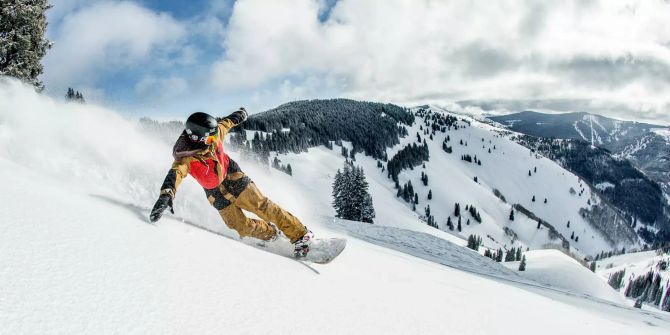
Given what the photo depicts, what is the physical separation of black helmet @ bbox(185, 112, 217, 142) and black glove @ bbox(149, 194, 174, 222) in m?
1.17

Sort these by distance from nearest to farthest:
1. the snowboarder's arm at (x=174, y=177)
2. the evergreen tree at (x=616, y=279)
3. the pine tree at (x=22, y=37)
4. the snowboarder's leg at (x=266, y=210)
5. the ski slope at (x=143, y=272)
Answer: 1. the ski slope at (x=143, y=272)
2. the snowboarder's arm at (x=174, y=177)
3. the snowboarder's leg at (x=266, y=210)
4. the pine tree at (x=22, y=37)
5. the evergreen tree at (x=616, y=279)

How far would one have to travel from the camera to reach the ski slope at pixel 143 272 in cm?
272

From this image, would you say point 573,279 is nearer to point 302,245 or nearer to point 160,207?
point 302,245

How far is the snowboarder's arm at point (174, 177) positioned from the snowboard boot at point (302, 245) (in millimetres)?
2009

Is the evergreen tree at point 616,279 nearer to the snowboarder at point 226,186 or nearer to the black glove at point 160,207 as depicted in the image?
the snowboarder at point 226,186

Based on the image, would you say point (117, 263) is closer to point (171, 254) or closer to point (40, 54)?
Result: point (171, 254)

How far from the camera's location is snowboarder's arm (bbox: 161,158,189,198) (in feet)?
17.7

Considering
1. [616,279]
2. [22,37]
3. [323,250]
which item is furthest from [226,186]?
[616,279]

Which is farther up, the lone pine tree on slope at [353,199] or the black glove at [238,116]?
the lone pine tree on slope at [353,199]

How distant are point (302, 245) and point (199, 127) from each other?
Result: 7.91 ft

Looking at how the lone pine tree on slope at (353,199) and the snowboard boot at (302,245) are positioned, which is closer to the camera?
the snowboard boot at (302,245)

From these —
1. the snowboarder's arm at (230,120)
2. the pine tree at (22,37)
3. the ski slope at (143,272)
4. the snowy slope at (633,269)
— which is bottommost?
the ski slope at (143,272)

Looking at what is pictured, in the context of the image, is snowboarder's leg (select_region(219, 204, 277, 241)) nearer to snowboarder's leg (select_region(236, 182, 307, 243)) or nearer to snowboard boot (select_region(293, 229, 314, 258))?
snowboarder's leg (select_region(236, 182, 307, 243))

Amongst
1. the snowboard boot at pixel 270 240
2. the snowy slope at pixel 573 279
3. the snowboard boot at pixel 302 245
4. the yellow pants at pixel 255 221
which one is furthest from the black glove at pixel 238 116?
the snowy slope at pixel 573 279
